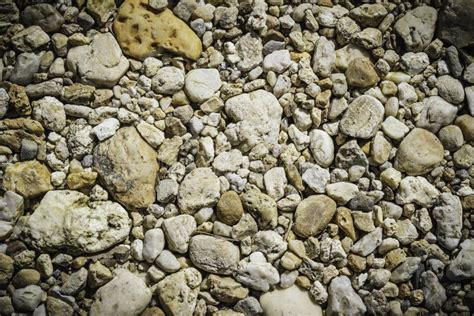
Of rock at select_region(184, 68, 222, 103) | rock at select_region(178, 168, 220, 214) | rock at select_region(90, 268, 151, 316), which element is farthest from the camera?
rock at select_region(184, 68, 222, 103)

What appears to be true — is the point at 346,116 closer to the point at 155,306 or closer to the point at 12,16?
the point at 155,306

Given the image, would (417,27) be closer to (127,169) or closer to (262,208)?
(262,208)

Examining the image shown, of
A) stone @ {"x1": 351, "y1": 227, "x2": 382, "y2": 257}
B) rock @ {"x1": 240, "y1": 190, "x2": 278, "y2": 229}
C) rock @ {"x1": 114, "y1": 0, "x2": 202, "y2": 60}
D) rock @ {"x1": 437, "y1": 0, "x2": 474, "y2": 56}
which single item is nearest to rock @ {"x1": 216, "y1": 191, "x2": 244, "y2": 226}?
rock @ {"x1": 240, "y1": 190, "x2": 278, "y2": 229}

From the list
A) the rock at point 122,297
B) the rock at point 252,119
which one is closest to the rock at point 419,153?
the rock at point 252,119

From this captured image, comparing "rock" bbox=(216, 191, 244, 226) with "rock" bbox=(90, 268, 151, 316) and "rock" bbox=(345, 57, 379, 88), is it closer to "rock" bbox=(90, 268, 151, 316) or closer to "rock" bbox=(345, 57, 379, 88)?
"rock" bbox=(90, 268, 151, 316)

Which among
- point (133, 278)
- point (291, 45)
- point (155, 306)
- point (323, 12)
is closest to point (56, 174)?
point (133, 278)

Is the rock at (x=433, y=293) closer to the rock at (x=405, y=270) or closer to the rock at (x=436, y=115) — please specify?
the rock at (x=405, y=270)
